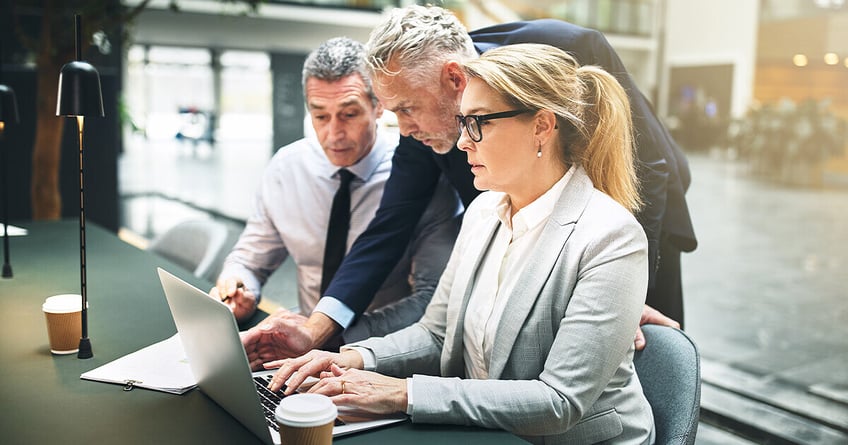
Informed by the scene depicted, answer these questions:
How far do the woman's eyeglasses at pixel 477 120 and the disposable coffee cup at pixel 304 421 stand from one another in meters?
0.68

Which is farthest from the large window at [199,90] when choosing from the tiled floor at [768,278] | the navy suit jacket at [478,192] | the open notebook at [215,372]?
the open notebook at [215,372]

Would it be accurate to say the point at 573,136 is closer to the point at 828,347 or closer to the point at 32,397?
the point at 32,397

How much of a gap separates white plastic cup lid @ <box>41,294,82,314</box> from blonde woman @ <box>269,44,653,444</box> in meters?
0.51

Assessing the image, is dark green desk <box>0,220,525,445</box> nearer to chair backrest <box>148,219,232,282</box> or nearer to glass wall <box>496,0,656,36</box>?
chair backrest <box>148,219,232,282</box>

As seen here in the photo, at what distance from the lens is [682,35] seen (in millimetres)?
4090

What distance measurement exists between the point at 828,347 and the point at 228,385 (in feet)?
12.3

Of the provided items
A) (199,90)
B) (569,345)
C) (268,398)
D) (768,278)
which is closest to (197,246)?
(268,398)

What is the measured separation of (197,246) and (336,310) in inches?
55.5

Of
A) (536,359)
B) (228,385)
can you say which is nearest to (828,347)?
(536,359)

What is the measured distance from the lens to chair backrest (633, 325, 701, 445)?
1.59m

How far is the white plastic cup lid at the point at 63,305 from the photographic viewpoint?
1.77 metres

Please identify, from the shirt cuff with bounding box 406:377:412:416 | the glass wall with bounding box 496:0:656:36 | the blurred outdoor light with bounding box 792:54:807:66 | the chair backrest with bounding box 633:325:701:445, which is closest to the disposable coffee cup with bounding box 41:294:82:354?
the shirt cuff with bounding box 406:377:412:416

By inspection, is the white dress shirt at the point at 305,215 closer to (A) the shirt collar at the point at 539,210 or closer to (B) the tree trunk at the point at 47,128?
(A) the shirt collar at the point at 539,210

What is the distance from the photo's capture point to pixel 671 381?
1.67 meters
